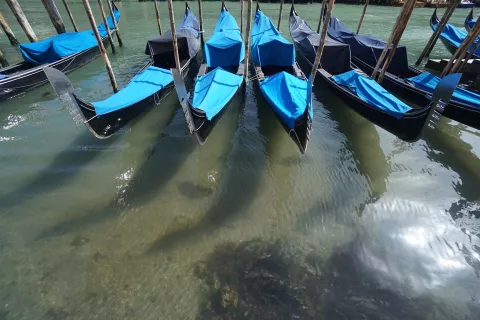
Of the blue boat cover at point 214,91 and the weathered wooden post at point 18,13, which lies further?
the weathered wooden post at point 18,13

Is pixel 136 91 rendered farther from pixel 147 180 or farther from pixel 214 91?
pixel 147 180

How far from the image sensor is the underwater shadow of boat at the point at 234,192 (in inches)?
159

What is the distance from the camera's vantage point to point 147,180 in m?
5.04

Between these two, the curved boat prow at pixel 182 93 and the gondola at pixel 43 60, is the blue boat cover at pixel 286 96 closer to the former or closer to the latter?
the curved boat prow at pixel 182 93

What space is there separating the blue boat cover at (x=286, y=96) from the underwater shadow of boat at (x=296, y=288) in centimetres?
239

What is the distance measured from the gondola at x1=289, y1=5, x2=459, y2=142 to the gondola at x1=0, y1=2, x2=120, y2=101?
8.02 m

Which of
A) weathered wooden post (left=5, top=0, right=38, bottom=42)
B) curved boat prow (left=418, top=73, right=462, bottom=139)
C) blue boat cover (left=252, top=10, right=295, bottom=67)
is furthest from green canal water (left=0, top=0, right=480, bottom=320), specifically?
weathered wooden post (left=5, top=0, right=38, bottom=42)

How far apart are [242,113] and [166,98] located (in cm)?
234

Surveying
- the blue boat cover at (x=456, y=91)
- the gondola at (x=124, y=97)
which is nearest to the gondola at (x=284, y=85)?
the gondola at (x=124, y=97)

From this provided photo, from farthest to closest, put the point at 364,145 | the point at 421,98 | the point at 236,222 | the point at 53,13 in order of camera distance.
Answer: the point at 53,13 < the point at 421,98 < the point at 364,145 < the point at 236,222

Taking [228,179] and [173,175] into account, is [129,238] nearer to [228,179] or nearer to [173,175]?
[173,175]

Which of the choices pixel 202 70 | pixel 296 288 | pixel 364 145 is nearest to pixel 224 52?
pixel 202 70

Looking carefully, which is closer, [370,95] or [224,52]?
[370,95]

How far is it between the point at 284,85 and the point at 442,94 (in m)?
3.07
